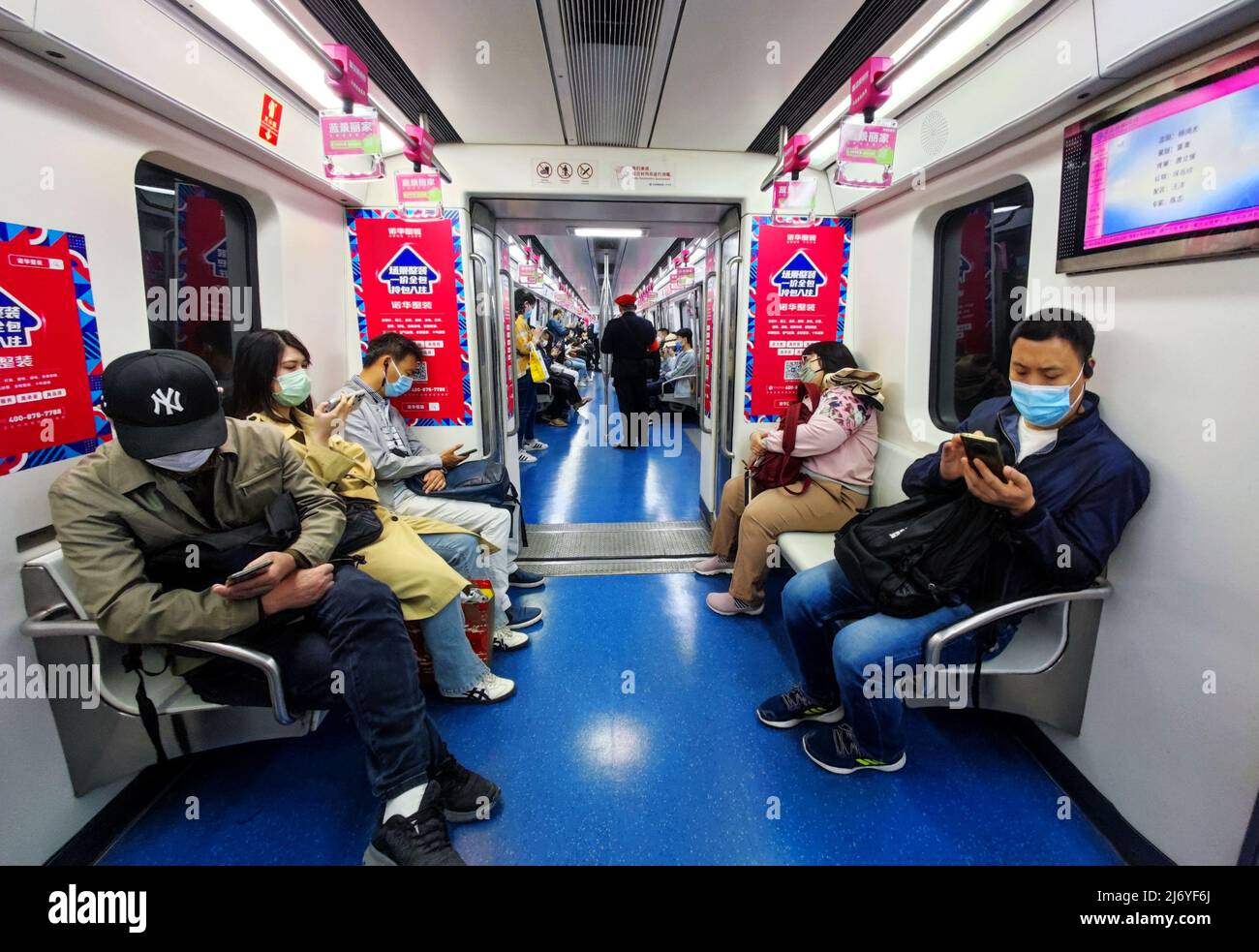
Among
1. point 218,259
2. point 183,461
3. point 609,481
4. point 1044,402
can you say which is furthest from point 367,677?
point 609,481

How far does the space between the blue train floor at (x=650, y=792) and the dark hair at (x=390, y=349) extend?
6.66 ft

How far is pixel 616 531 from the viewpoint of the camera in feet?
16.7

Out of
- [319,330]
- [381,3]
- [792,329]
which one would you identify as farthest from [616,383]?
[381,3]

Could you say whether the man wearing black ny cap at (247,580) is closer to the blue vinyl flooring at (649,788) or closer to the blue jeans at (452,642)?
the blue vinyl flooring at (649,788)

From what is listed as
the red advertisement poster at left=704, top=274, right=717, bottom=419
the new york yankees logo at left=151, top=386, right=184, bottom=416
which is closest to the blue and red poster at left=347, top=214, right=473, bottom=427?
the red advertisement poster at left=704, top=274, right=717, bottom=419

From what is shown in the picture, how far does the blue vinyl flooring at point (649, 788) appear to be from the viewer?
2016 mm

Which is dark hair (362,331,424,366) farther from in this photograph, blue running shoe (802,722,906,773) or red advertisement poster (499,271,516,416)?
blue running shoe (802,722,906,773)

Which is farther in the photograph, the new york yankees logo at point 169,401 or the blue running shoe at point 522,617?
the blue running shoe at point 522,617

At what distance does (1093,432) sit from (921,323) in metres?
1.72

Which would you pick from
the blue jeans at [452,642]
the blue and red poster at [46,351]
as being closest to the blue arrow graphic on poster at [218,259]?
the blue and red poster at [46,351]

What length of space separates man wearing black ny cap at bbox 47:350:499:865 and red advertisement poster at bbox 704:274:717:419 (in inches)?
133

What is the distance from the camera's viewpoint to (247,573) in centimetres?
183

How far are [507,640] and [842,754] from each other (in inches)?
72.5

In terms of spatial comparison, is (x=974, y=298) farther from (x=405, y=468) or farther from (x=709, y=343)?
(x=405, y=468)
